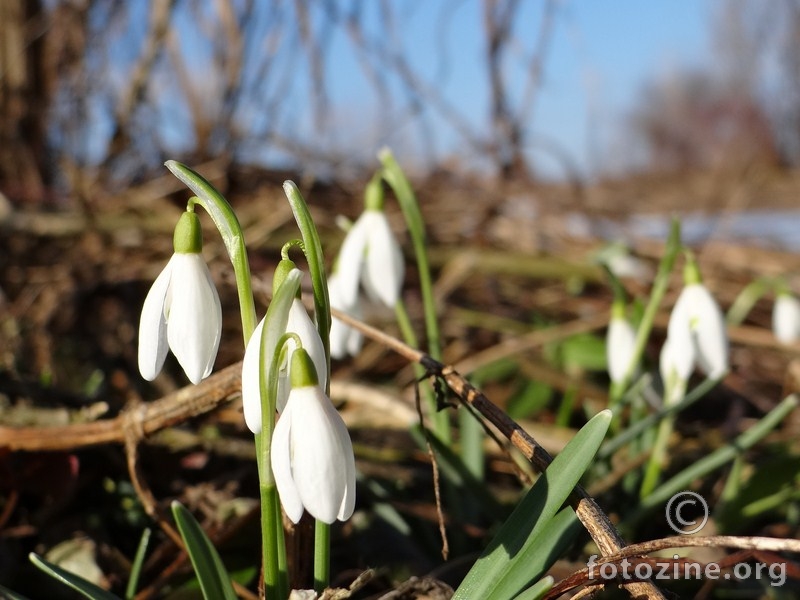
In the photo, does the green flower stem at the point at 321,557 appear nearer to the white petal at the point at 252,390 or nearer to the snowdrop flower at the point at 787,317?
the white petal at the point at 252,390

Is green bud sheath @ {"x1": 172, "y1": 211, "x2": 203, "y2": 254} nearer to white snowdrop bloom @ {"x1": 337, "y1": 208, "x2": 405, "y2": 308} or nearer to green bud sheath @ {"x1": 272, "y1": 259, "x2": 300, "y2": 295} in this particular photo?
green bud sheath @ {"x1": 272, "y1": 259, "x2": 300, "y2": 295}

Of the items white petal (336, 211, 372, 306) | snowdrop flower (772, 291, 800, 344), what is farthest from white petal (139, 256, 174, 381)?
snowdrop flower (772, 291, 800, 344)

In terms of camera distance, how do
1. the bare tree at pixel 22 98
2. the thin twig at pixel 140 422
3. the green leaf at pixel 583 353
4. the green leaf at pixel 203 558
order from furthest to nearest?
the bare tree at pixel 22 98, the green leaf at pixel 583 353, the thin twig at pixel 140 422, the green leaf at pixel 203 558

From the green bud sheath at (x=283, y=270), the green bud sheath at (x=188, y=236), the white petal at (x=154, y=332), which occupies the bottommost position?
the white petal at (x=154, y=332)

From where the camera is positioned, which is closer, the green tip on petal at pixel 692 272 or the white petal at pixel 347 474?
the white petal at pixel 347 474

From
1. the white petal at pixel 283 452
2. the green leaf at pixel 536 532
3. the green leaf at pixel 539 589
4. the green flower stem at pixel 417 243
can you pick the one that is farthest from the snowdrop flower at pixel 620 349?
the white petal at pixel 283 452

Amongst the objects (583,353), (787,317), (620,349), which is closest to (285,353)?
(620,349)

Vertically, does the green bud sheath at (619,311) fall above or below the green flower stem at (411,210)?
below
